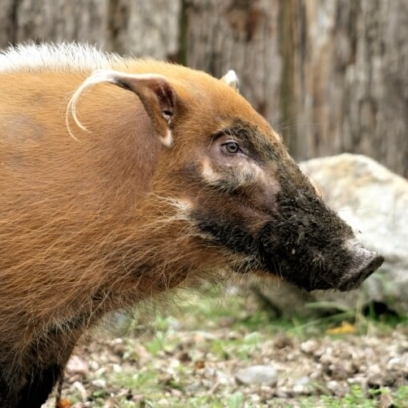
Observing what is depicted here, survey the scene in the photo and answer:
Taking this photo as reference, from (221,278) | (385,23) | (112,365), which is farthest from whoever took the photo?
(385,23)

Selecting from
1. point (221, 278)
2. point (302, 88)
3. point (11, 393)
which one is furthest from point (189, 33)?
point (11, 393)

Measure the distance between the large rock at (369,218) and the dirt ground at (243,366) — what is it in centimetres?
17

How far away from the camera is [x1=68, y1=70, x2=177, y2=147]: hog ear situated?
16.0ft

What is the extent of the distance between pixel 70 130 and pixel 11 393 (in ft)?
3.83

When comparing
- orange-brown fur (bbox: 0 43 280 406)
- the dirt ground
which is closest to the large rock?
the dirt ground

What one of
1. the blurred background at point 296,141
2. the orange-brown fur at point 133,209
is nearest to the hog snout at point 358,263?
the orange-brown fur at point 133,209

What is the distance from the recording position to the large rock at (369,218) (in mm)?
7398

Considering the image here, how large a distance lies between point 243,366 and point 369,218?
64.4 inches

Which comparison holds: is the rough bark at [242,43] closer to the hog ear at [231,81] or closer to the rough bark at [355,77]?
the rough bark at [355,77]

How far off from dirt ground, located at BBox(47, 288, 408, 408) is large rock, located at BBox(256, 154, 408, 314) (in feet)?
0.57

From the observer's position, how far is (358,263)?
16.4 ft

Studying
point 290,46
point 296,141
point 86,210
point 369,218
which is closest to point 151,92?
point 86,210

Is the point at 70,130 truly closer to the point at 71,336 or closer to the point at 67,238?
the point at 67,238

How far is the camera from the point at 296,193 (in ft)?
16.5
